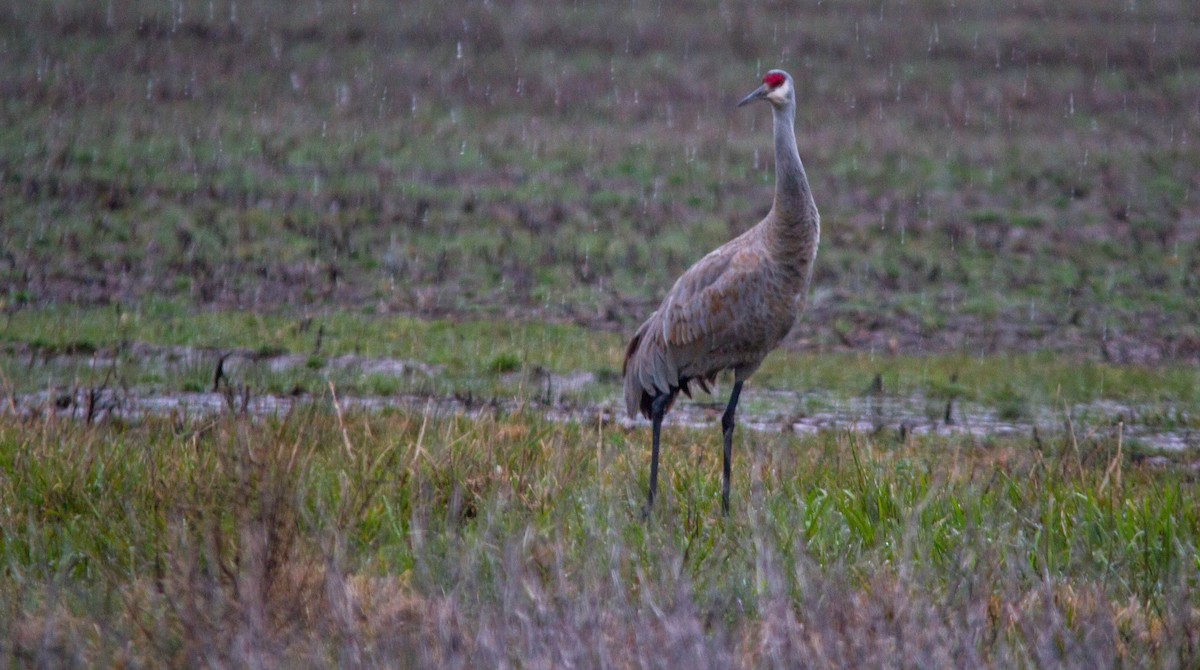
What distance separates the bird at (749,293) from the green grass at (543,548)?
46cm

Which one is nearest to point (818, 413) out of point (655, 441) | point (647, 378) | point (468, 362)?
point (647, 378)

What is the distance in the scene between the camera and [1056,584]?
4.99 meters

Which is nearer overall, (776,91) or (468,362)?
(776,91)

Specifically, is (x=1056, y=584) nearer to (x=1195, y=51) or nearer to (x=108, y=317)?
(x=108, y=317)

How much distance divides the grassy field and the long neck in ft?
3.23

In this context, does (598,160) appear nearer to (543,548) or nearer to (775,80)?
(775,80)

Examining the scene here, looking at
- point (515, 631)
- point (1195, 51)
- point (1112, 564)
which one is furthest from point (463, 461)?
point (1195, 51)

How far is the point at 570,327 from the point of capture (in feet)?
38.3

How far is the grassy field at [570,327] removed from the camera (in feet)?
14.0

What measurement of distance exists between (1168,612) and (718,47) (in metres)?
21.0

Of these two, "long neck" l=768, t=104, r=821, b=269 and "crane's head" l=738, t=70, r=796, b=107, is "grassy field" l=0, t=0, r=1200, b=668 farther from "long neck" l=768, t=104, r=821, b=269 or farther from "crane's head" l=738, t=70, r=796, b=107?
"crane's head" l=738, t=70, r=796, b=107

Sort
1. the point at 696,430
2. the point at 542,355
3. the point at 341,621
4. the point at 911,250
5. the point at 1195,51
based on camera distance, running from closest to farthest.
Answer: the point at 341,621 → the point at 696,430 → the point at 542,355 → the point at 911,250 → the point at 1195,51

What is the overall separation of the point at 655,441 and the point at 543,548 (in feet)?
5.64

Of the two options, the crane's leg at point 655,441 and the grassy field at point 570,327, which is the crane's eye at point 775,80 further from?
the grassy field at point 570,327
